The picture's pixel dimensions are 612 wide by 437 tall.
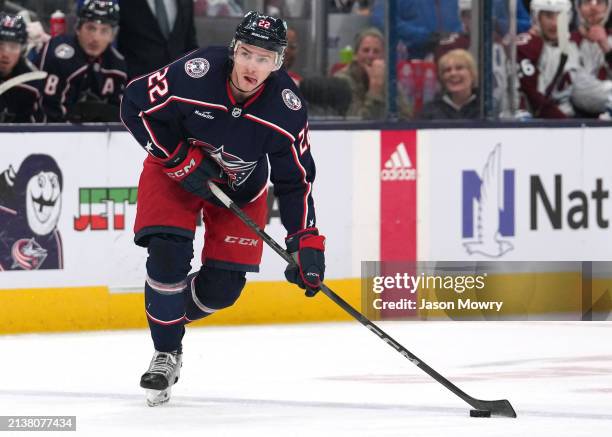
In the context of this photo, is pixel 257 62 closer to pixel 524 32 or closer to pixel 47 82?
pixel 47 82

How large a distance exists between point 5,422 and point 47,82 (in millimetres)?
2731

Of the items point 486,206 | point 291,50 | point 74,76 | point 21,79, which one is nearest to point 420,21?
point 291,50

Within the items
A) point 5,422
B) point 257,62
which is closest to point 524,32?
point 257,62

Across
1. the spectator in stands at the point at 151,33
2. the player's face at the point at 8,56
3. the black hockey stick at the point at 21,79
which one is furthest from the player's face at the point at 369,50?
the player's face at the point at 8,56

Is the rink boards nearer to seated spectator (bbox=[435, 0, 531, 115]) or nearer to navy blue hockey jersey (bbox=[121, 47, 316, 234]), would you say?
seated spectator (bbox=[435, 0, 531, 115])

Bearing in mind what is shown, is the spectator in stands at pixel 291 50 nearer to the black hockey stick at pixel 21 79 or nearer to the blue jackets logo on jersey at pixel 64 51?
the blue jackets logo on jersey at pixel 64 51

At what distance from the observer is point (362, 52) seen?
23.8 ft

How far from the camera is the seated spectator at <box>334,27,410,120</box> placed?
7230mm

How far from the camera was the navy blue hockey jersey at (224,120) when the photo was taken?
4762mm

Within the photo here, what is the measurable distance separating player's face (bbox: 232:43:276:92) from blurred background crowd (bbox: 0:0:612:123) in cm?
227

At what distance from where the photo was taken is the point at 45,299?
677 cm

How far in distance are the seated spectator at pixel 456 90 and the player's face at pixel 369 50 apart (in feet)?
0.98

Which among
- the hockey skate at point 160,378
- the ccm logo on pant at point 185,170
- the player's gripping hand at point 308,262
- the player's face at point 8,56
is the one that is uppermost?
the player's face at point 8,56

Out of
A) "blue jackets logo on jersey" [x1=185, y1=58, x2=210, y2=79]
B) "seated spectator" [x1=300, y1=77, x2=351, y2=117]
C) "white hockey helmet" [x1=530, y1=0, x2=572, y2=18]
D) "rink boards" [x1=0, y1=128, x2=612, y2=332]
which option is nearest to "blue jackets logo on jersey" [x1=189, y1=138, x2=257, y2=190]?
"blue jackets logo on jersey" [x1=185, y1=58, x2=210, y2=79]
